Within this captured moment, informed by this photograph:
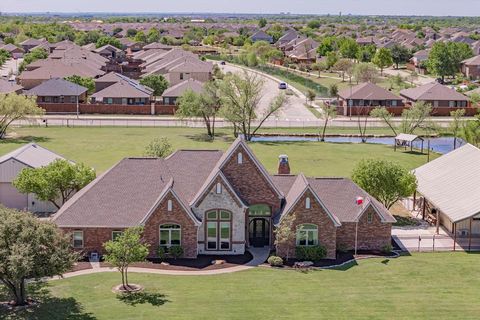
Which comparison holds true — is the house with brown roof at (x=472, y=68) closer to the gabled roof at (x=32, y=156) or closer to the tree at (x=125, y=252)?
the gabled roof at (x=32, y=156)

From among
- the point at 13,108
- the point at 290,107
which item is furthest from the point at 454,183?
the point at 290,107

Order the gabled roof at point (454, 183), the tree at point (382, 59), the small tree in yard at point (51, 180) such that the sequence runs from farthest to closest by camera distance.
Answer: the tree at point (382, 59)
the small tree in yard at point (51, 180)
the gabled roof at point (454, 183)

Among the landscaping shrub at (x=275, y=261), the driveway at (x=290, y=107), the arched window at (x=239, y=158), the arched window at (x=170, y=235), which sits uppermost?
the arched window at (x=239, y=158)

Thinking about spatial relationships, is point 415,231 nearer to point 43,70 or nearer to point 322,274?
point 322,274

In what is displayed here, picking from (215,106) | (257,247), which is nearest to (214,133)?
(215,106)

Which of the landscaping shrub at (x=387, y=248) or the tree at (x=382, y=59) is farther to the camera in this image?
the tree at (x=382, y=59)

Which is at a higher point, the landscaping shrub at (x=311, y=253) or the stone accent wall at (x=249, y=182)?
the stone accent wall at (x=249, y=182)

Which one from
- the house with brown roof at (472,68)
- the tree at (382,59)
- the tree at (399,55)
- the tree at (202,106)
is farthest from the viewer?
the tree at (399,55)

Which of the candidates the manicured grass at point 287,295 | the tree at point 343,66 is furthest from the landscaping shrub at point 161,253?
the tree at point 343,66

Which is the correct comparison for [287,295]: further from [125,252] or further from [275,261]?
[125,252]
